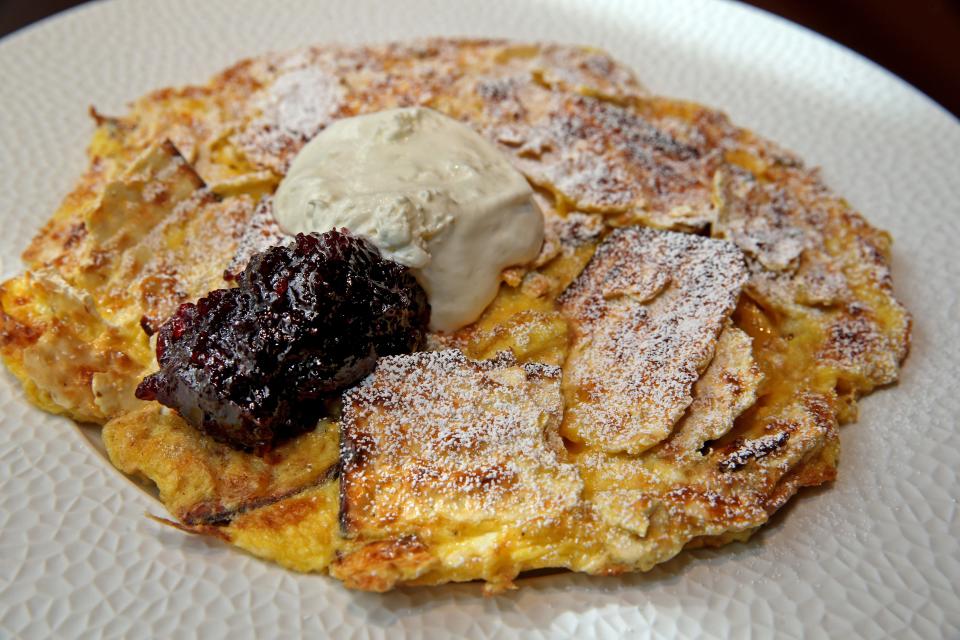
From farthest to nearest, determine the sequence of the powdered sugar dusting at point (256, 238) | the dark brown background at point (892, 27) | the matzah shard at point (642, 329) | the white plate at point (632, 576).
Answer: the dark brown background at point (892, 27), the powdered sugar dusting at point (256, 238), the matzah shard at point (642, 329), the white plate at point (632, 576)

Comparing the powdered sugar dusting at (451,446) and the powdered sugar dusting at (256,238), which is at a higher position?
the powdered sugar dusting at (256,238)

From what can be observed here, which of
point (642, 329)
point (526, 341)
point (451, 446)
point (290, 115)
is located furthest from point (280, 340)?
point (290, 115)

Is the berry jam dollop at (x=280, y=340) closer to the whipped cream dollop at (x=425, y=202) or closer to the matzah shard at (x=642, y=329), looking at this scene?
the whipped cream dollop at (x=425, y=202)

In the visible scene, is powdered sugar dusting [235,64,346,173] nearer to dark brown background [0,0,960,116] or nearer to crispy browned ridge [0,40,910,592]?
crispy browned ridge [0,40,910,592]

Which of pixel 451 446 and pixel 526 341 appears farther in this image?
pixel 526 341

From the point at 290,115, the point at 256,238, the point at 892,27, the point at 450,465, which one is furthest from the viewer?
the point at 892,27

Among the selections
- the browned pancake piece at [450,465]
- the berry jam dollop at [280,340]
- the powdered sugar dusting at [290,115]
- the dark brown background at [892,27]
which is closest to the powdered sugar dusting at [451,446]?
the browned pancake piece at [450,465]

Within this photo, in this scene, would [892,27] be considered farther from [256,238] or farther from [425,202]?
[256,238]
